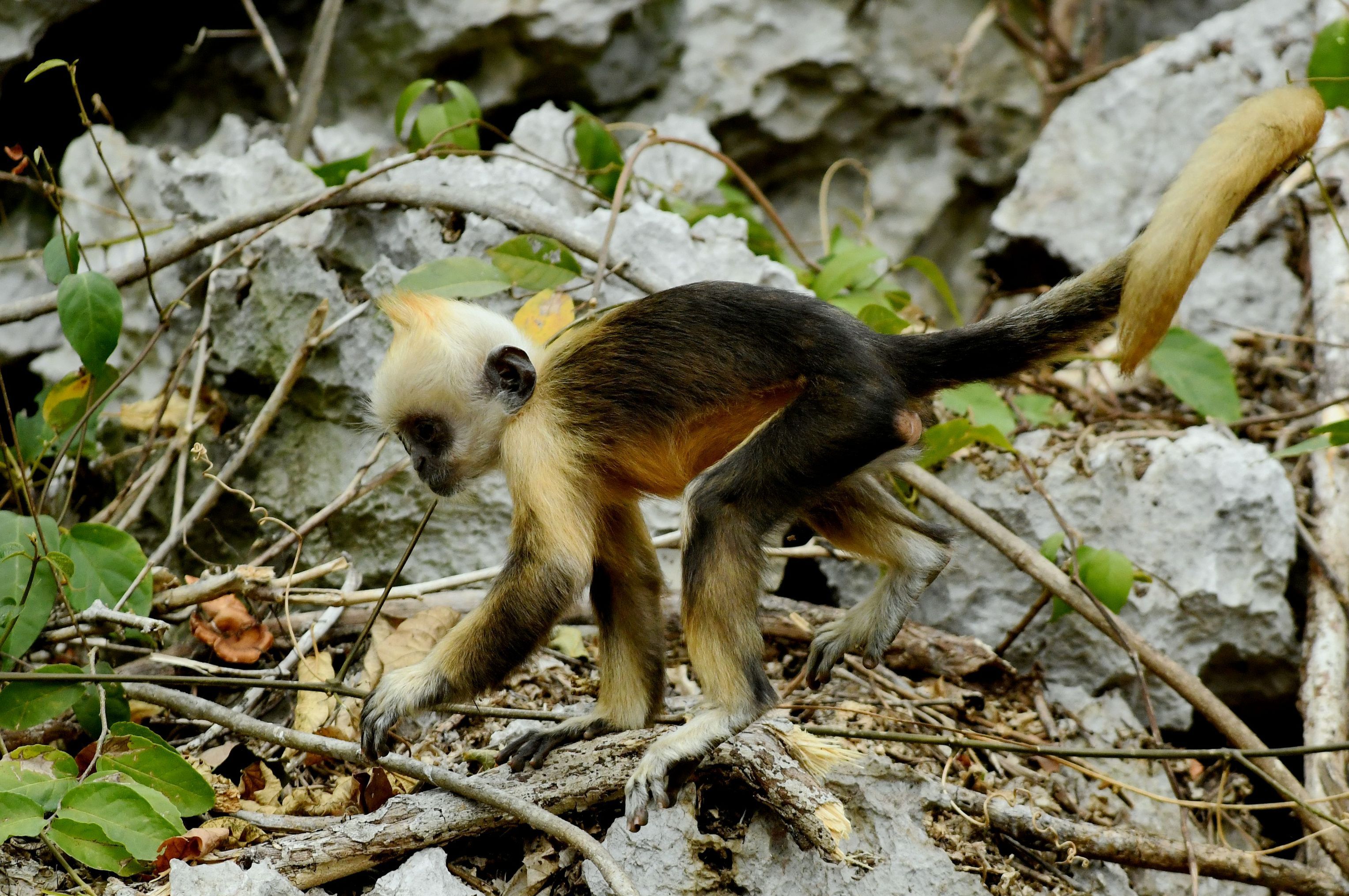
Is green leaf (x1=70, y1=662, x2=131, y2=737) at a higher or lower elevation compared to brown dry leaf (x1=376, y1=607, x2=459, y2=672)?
higher

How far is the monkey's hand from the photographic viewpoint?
328 centimetres

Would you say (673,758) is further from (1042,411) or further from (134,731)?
(1042,411)

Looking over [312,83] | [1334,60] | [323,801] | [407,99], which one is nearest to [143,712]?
[323,801]

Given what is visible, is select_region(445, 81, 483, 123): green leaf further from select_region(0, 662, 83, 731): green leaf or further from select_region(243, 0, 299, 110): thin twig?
select_region(0, 662, 83, 731): green leaf

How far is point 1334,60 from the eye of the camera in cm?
494

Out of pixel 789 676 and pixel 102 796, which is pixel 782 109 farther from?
pixel 102 796

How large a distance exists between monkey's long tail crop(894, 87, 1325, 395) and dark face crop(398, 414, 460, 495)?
193cm

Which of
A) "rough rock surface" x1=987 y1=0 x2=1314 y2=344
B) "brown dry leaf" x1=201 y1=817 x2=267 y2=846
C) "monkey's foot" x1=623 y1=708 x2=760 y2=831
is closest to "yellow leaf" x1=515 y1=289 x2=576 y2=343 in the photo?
"monkey's foot" x1=623 y1=708 x2=760 y2=831

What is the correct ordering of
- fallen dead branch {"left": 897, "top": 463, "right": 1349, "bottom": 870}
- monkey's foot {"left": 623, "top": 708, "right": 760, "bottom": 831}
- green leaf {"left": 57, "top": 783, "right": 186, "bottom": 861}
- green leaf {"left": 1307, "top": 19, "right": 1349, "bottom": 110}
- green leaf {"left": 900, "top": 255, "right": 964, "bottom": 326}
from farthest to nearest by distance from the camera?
green leaf {"left": 900, "top": 255, "right": 964, "bottom": 326}
green leaf {"left": 1307, "top": 19, "right": 1349, "bottom": 110}
fallen dead branch {"left": 897, "top": 463, "right": 1349, "bottom": 870}
monkey's foot {"left": 623, "top": 708, "right": 760, "bottom": 831}
green leaf {"left": 57, "top": 783, "right": 186, "bottom": 861}

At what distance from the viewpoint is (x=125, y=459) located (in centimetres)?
525

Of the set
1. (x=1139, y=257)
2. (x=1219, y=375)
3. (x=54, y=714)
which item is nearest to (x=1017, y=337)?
(x=1139, y=257)

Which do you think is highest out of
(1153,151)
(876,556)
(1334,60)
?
(1334,60)

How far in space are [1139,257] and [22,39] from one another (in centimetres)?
537

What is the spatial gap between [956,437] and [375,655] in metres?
2.44
